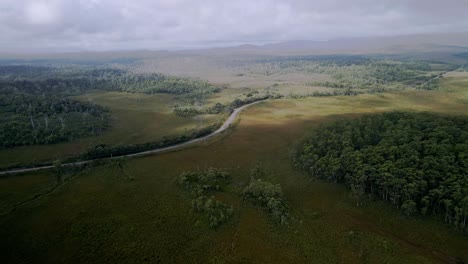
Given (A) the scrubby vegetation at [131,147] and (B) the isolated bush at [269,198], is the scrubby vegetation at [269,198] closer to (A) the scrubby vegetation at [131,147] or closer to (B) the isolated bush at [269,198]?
(B) the isolated bush at [269,198]

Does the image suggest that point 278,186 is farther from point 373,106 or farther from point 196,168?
point 373,106

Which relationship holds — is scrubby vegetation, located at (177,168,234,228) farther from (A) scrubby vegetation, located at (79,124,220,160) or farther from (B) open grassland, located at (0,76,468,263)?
(A) scrubby vegetation, located at (79,124,220,160)

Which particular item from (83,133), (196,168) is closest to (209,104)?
(83,133)

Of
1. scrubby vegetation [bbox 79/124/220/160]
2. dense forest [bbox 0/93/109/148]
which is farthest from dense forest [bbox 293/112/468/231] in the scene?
dense forest [bbox 0/93/109/148]

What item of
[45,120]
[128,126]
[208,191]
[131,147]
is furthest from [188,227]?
[45,120]

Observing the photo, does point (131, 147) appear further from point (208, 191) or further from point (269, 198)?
point (269, 198)

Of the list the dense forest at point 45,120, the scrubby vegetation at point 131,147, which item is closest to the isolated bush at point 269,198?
the scrubby vegetation at point 131,147
